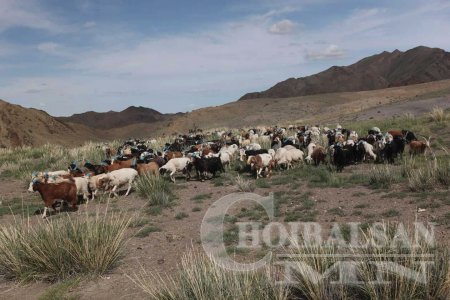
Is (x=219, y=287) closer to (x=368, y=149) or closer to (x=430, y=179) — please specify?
(x=430, y=179)

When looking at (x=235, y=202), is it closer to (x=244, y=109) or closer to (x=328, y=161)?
(x=328, y=161)

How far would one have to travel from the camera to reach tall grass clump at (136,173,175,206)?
43.9 ft

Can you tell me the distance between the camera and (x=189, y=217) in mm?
11859

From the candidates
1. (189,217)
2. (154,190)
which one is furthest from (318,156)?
(189,217)

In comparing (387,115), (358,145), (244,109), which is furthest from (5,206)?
(244,109)

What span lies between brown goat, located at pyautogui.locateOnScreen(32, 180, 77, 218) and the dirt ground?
0.56m

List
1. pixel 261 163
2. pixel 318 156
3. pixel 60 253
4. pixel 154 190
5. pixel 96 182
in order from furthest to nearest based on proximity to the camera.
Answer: pixel 318 156
pixel 261 163
pixel 96 182
pixel 154 190
pixel 60 253

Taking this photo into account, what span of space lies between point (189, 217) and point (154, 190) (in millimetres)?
2915

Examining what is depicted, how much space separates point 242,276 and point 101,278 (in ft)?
9.24

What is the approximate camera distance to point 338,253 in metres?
6.49

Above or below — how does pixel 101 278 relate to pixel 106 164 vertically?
below

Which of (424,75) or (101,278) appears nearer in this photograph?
(101,278)

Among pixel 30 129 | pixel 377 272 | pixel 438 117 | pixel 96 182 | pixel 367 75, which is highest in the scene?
pixel 367 75

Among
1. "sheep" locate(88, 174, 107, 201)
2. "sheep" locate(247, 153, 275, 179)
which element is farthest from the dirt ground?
"sheep" locate(247, 153, 275, 179)
